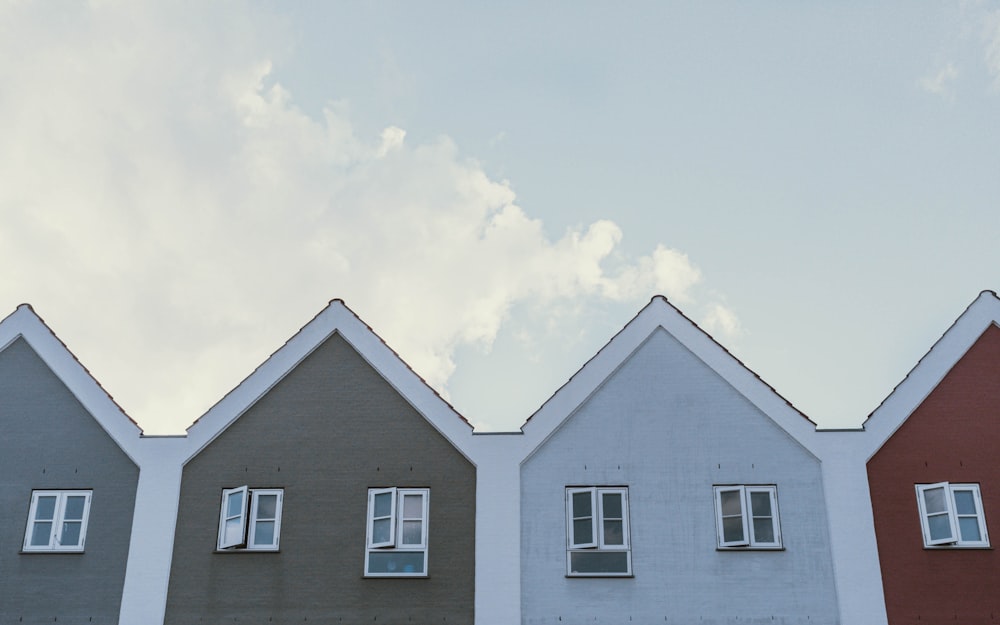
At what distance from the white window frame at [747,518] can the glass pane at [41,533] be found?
1519 cm

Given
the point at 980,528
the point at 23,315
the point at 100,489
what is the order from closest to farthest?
the point at 980,528, the point at 100,489, the point at 23,315

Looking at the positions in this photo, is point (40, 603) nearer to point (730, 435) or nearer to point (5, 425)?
point (5, 425)

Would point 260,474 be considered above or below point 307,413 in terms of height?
below

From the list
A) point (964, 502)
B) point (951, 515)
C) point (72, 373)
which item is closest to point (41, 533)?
point (72, 373)

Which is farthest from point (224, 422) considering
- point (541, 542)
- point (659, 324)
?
point (659, 324)

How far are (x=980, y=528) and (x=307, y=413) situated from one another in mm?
15347

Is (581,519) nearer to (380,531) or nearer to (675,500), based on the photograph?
(675,500)

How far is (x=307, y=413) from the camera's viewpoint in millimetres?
24047

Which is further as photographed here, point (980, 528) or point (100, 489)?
point (100, 489)

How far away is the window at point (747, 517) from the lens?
2228cm

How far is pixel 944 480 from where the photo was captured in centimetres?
2256

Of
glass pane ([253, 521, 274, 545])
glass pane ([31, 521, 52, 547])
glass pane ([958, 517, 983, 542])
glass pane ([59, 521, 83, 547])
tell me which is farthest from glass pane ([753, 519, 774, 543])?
glass pane ([31, 521, 52, 547])

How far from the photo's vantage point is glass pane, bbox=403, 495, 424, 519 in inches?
904

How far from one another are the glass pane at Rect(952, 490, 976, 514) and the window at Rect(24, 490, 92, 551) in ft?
64.3
